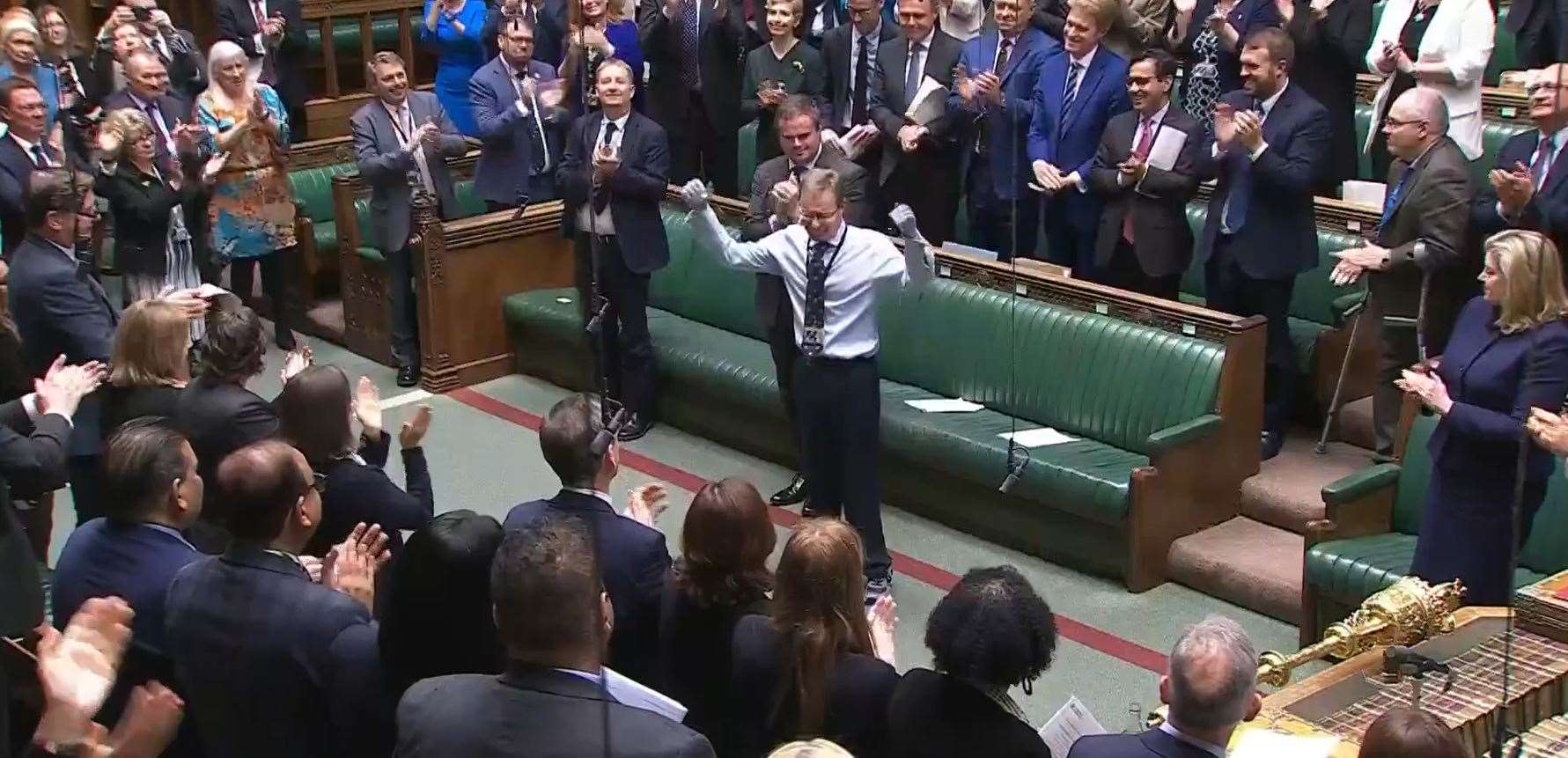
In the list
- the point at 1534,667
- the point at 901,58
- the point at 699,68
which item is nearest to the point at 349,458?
the point at 1534,667

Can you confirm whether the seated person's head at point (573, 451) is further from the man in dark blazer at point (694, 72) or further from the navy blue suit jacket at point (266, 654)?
the man in dark blazer at point (694, 72)

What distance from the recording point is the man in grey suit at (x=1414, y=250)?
19.5ft

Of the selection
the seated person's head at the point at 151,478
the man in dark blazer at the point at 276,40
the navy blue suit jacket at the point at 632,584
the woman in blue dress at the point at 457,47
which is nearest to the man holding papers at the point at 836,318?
the navy blue suit jacket at the point at 632,584

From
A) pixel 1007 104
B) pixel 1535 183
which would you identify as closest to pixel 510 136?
pixel 1007 104

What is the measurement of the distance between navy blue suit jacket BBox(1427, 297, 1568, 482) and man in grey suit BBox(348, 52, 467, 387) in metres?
4.60

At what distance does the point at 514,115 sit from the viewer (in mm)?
8281

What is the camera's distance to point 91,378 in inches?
179

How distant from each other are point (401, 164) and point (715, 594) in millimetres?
4902

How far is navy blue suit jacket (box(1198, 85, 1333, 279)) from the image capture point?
627 centimetres

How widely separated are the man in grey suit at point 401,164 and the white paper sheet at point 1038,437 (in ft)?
9.94

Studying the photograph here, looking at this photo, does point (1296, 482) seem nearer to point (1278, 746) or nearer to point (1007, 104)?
point (1007, 104)

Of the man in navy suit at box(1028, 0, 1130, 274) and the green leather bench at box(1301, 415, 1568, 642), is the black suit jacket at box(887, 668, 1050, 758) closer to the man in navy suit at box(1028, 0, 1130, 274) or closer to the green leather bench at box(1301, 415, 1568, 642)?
the green leather bench at box(1301, 415, 1568, 642)

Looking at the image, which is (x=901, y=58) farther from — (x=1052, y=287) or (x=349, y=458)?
(x=349, y=458)

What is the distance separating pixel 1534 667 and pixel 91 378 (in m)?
3.41
